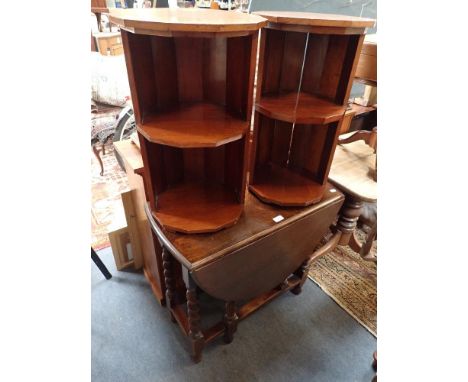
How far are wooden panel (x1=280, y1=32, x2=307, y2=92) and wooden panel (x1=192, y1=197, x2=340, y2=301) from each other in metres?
Answer: 0.54

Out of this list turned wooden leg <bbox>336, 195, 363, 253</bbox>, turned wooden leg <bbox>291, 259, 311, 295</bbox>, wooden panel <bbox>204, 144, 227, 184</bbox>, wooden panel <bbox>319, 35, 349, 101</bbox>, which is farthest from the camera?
turned wooden leg <bbox>291, 259, 311, 295</bbox>

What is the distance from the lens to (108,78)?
2.43m

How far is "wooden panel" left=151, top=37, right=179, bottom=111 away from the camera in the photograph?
0.87 m

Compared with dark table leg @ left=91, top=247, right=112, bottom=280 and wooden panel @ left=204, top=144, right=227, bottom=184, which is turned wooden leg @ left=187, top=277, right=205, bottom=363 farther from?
dark table leg @ left=91, top=247, right=112, bottom=280

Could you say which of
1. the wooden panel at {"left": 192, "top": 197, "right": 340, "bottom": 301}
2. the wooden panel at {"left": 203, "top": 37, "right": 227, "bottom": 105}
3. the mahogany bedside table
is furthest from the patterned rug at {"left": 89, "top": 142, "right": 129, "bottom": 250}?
the wooden panel at {"left": 203, "top": 37, "right": 227, "bottom": 105}

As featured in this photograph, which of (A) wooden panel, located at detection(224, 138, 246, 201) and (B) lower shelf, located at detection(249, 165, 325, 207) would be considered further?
(B) lower shelf, located at detection(249, 165, 325, 207)

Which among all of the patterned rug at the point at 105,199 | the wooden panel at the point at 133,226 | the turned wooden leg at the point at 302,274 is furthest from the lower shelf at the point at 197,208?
the patterned rug at the point at 105,199

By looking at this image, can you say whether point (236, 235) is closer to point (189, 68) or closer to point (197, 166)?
point (197, 166)

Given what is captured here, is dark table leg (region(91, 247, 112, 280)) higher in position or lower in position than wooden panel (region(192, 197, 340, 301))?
lower

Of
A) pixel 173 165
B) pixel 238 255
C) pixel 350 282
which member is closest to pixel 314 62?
pixel 173 165

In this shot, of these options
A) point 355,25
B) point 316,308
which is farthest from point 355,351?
point 355,25

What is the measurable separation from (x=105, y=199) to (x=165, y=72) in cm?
158

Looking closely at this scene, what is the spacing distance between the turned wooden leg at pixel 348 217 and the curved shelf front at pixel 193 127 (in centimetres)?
78

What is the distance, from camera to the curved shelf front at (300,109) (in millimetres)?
938
